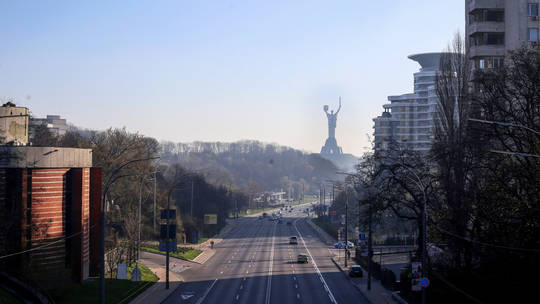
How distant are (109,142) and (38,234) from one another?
155 feet

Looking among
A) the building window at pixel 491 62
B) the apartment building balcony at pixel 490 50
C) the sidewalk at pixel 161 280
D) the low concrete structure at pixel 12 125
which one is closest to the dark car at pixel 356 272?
the sidewalk at pixel 161 280

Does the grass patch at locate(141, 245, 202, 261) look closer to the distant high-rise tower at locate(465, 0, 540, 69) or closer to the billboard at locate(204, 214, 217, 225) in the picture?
the billboard at locate(204, 214, 217, 225)

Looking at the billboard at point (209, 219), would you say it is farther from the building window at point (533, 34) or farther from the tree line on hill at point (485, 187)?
the building window at point (533, 34)

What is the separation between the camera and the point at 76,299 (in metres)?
35.5

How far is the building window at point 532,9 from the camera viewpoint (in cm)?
5059

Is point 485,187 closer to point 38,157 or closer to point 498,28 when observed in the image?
point 498,28

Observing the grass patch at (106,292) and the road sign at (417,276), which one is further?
the grass patch at (106,292)

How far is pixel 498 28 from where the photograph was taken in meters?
51.6

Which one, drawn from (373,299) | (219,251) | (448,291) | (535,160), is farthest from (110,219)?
(535,160)

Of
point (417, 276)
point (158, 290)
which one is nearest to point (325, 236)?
point (158, 290)

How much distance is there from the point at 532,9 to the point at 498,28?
303 centimetres

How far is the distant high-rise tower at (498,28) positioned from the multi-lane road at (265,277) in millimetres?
22461

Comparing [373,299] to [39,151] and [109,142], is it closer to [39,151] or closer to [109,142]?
[39,151]

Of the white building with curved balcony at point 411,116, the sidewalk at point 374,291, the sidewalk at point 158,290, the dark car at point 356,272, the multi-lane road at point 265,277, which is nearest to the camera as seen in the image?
the sidewalk at point 158,290
